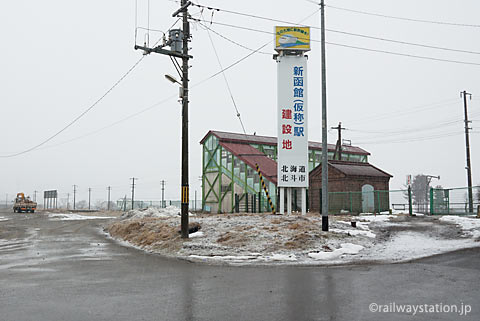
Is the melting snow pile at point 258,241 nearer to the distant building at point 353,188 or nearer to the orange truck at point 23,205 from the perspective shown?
the distant building at point 353,188

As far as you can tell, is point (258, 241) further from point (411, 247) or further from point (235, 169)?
point (235, 169)

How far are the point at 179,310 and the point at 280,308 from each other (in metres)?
1.65

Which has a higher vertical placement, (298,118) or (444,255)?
(298,118)

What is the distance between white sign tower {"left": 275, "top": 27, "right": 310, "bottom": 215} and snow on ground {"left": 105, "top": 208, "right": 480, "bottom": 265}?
3806mm

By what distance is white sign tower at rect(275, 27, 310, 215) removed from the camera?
21.6 meters

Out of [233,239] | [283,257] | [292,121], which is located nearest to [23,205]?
[292,121]

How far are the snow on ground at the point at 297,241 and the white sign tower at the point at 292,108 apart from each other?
3.81 meters

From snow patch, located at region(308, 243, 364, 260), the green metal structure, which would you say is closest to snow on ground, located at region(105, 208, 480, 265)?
snow patch, located at region(308, 243, 364, 260)

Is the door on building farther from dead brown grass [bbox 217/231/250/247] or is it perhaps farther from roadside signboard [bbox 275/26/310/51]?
dead brown grass [bbox 217/231/250/247]

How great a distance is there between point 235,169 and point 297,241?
1112 inches

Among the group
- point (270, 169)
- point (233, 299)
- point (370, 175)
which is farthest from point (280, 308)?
point (270, 169)

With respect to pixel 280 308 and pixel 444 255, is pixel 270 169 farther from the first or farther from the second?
pixel 280 308

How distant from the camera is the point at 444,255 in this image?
11945 mm

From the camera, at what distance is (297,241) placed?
13.8 meters
